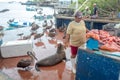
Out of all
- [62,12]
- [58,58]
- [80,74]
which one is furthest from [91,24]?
[80,74]

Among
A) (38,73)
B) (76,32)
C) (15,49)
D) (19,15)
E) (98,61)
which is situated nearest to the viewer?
(98,61)

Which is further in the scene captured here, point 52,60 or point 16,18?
point 16,18

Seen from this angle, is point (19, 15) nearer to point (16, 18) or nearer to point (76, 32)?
point (16, 18)

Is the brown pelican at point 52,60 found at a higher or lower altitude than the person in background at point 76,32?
lower

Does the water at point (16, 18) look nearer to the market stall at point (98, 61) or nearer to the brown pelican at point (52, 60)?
the brown pelican at point (52, 60)

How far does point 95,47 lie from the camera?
14.4ft

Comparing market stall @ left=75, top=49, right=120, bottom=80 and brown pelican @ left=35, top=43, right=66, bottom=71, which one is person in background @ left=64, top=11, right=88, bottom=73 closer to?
market stall @ left=75, top=49, right=120, bottom=80

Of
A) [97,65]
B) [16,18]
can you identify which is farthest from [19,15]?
[97,65]

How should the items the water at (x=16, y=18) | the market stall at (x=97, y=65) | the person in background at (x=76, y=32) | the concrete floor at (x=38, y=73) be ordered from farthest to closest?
1. the water at (x=16, y=18)
2. the concrete floor at (x=38, y=73)
3. the person in background at (x=76, y=32)
4. the market stall at (x=97, y=65)

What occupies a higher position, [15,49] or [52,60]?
[15,49]

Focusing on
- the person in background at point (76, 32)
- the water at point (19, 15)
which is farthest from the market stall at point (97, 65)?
the water at point (19, 15)

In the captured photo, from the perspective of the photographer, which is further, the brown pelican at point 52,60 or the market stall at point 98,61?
the brown pelican at point 52,60

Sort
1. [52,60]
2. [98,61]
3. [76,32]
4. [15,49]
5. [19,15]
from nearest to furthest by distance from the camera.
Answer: [98,61] < [76,32] < [52,60] < [15,49] < [19,15]

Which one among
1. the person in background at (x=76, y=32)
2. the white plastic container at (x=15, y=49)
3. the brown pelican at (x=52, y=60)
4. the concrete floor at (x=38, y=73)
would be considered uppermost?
the person in background at (x=76, y=32)
